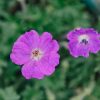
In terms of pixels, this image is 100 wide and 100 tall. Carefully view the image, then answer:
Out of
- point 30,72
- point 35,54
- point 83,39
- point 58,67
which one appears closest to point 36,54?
point 35,54

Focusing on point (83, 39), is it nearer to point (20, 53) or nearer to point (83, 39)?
point (83, 39)

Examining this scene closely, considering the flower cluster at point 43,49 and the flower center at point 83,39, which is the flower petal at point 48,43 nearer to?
the flower cluster at point 43,49

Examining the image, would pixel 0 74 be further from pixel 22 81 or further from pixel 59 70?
pixel 59 70

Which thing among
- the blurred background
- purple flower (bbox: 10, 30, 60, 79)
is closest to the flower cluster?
purple flower (bbox: 10, 30, 60, 79)

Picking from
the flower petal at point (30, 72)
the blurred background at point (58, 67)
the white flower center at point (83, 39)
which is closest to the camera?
the flower petal at point (30, 72)

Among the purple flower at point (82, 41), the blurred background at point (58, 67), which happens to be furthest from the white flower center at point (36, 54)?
the blurred background at point (58, 67)

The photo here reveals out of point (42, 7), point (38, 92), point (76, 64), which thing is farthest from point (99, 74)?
point (42, 7)
